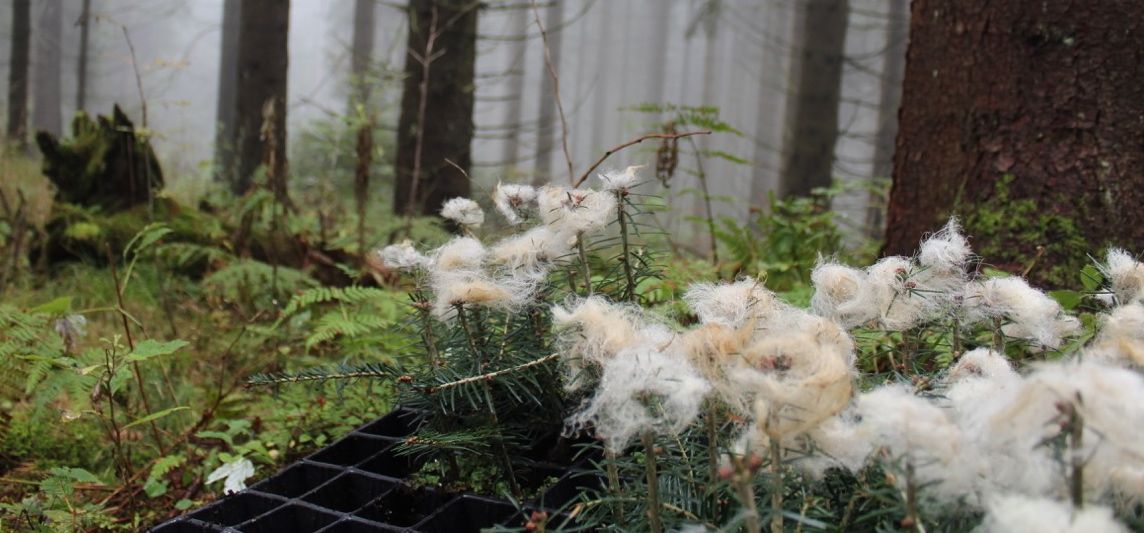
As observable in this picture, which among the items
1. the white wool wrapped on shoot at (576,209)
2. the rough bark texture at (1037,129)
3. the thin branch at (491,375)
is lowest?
the thin branch at (491,375)

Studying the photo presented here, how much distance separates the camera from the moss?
3.01m

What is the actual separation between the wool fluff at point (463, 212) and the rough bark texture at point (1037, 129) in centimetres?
188

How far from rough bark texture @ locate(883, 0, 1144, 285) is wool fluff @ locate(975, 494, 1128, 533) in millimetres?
2302

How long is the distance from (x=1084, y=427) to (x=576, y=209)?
0.90 meters

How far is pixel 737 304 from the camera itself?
1347 mm

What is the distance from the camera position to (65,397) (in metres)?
3.11

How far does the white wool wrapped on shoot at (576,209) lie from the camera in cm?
160

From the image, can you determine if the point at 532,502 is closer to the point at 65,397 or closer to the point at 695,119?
the point at 65,397

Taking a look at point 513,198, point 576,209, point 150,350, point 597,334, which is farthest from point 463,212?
point 150,350

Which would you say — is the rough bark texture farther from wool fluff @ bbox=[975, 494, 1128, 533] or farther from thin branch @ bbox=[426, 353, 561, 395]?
wool fluff @ bbox=[975, 494, 1128, 533]

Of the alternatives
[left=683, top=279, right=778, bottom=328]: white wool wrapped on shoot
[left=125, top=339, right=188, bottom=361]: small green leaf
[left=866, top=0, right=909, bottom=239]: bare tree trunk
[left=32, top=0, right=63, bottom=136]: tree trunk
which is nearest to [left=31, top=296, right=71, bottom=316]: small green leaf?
[left=125, top=339, right=188, bottom=361]: small green leaf

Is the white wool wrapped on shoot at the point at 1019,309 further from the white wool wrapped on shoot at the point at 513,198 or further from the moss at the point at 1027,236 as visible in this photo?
the moss at the point at 1027,236

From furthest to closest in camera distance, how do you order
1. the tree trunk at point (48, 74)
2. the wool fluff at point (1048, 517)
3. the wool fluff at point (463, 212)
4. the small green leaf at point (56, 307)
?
the tree trunk at point (48, 74) → the small green leaf at point (56, 307) → the wool fluff at point (463, 212) → the wool fluff at point (1048, 517)

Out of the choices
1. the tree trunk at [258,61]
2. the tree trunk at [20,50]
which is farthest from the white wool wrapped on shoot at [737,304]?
the tree trunk at [20,50]
